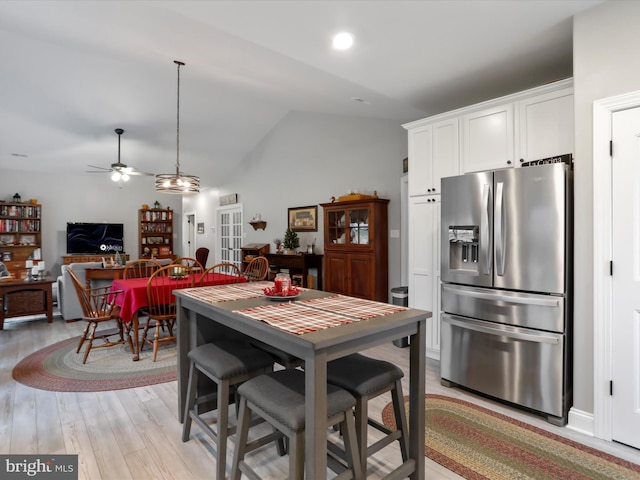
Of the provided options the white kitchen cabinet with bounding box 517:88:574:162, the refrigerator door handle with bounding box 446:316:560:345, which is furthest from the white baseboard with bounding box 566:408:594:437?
the white kitchen cabinet with bounding box 517:88:574:162

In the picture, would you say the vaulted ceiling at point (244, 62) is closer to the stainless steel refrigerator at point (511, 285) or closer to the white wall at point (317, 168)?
the white wall at point (317, 168)

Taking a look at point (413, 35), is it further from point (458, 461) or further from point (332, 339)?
point (458, 461)

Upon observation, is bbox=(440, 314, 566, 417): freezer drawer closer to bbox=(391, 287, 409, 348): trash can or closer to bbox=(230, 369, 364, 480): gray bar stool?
bbox=(391, 287, 409, 348): trash can

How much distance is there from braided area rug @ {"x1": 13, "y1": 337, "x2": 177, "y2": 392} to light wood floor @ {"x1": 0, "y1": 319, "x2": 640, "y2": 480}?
0.11 m

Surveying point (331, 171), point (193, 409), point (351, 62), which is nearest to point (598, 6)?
point (351, 62)

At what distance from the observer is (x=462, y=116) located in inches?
123

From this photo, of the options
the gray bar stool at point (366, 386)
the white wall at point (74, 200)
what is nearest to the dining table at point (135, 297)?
the gray bar stool at point (366, 386)

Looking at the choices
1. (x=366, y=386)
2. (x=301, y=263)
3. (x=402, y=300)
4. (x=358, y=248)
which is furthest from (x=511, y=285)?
(x=301, y=263)

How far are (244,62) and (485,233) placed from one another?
2.91 meters

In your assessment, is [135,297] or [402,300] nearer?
[135,297]

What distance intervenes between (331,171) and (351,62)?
112 inches

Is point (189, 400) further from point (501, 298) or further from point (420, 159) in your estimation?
point (420, 159)

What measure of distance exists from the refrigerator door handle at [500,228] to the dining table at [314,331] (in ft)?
3.58

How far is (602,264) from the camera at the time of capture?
7.19 ft
